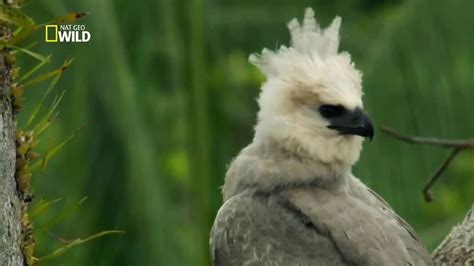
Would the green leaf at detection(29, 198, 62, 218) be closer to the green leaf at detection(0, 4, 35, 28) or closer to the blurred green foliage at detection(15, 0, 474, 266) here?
the green leaf at detection(0, 4, 35, 28)

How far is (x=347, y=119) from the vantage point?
17.9 ft

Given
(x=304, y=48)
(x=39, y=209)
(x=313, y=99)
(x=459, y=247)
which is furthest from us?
(x=304, y=48)

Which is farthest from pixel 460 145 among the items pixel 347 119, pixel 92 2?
pixel 92 2

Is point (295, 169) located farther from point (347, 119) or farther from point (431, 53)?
point (431, 53)

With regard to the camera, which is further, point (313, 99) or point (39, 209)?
point (313, 99)

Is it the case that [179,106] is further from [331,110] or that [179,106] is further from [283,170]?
[331,110]

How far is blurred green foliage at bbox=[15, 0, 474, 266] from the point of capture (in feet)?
27.4

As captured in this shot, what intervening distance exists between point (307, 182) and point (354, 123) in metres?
0.42

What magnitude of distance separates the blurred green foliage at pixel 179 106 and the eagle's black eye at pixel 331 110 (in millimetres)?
2365

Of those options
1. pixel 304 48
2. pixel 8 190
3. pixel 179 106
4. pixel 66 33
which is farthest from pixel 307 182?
pixel 179 106

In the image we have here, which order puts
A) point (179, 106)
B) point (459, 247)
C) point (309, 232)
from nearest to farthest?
point (459, 247) < point (309, 232) < point (179, 106)

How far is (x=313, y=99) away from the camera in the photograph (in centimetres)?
554

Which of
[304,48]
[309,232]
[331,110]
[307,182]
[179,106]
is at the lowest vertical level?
[309,232]

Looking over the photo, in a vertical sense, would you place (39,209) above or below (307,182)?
above
